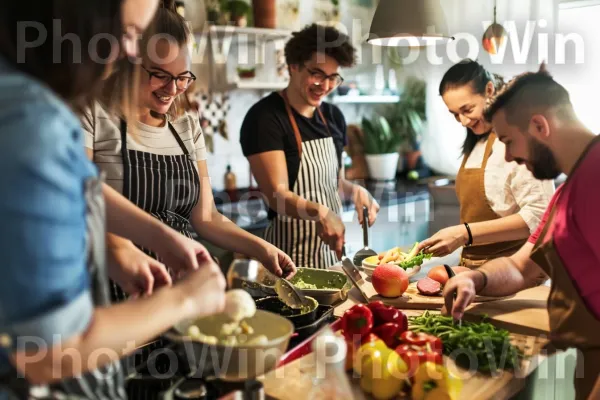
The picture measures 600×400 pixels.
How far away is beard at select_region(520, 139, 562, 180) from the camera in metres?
1.35

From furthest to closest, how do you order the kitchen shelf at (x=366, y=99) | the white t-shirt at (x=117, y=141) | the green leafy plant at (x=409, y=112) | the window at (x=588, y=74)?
the green leafy plant at (x=409, y=112) < the kitchen shelf at (x=366, y=99) < the window at (x=588, y=74) < the white t-shirt at (x=117, y=141)

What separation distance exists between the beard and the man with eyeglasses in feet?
3.24

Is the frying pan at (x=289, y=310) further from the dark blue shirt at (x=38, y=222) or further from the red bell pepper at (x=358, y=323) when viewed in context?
the dark blue shirt at (x=38, y=222)

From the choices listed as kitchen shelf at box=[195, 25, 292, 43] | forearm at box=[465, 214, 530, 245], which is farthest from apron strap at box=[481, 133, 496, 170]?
kitchen shelf at box=[195, 25, 292, 43]

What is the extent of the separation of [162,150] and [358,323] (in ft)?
2.70

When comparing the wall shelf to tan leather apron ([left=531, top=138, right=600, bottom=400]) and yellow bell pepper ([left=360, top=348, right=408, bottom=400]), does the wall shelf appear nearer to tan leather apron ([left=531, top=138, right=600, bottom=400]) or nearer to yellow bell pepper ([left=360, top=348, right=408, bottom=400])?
tan leather apron ([left=531, top=138, right=600, bottom=400])

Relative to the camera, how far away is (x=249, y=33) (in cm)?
355

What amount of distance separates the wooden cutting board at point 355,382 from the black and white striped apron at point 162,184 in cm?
56

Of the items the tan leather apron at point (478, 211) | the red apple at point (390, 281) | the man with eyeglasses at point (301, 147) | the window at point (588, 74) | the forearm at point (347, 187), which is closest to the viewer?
the red apple at point (390, 281)

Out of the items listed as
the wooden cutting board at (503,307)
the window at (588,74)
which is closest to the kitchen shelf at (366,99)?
the window at (588,74)

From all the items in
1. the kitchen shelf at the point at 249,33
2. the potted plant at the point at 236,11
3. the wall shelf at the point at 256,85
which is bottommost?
the wall shelf at the point at 256,85

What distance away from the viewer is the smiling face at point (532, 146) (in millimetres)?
1356

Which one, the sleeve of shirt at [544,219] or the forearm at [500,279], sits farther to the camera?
the forearm at [500,279]

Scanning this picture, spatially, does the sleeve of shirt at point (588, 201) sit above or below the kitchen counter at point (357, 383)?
above
